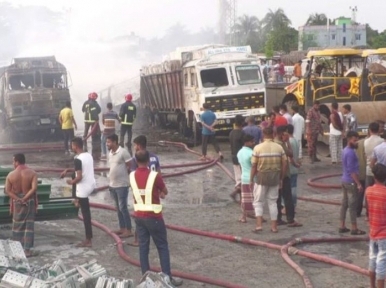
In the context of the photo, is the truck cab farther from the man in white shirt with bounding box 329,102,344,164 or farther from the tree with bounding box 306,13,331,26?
the tree with bounding box 306,13,331,26

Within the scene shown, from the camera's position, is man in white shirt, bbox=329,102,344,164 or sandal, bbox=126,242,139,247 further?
man in white shirt, bbox=329,102,344,164

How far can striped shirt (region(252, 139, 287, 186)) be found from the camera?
10750 millimetres

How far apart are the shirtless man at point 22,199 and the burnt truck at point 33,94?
1434 centimetres

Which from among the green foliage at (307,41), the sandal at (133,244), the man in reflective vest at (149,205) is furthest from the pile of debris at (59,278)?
the green foliage at (307,41)

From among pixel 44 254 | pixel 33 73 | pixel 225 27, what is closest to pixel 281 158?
pixel 44 254

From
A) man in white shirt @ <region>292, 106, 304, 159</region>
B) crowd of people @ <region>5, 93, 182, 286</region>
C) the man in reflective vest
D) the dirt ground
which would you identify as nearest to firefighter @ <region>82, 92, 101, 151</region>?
the dirt ground

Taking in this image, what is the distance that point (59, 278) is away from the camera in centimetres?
727

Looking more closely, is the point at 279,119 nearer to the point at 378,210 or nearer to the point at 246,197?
the point at 246,197

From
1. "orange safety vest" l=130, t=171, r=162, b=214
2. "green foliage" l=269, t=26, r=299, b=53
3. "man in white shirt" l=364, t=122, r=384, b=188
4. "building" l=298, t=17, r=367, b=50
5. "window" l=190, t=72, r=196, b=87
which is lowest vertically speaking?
"orange safety vest" l=130, t=171, r=162, b=214

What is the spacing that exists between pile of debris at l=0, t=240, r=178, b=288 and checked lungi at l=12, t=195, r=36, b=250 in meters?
1.82

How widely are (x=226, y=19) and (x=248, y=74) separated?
77473mm

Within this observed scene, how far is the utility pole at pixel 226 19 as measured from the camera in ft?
312

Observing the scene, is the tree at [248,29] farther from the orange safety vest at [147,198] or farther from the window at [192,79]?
the orange safety vest at [147,198]

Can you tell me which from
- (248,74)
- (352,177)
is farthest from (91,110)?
(352,177)
